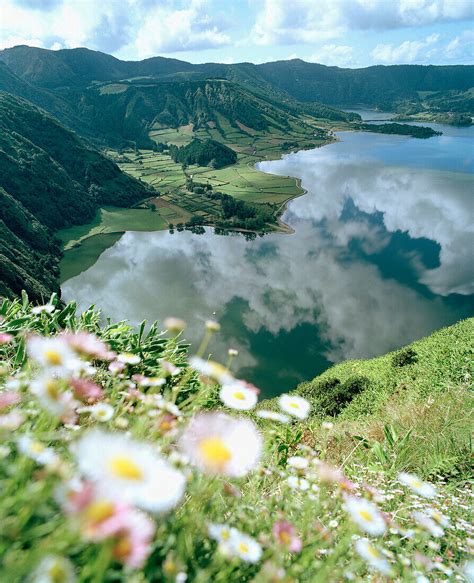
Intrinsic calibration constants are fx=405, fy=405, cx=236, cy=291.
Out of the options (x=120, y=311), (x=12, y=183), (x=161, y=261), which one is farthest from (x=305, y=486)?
(x=12, y=183)

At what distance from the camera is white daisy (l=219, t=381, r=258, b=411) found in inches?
76.2

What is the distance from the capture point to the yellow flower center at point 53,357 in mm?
1652

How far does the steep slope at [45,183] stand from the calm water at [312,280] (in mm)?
15969

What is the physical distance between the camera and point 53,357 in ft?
5.50

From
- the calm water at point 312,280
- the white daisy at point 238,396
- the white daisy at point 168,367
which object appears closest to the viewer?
the white daisy at point 238,396

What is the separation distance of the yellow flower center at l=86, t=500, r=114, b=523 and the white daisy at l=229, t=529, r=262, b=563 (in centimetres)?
73

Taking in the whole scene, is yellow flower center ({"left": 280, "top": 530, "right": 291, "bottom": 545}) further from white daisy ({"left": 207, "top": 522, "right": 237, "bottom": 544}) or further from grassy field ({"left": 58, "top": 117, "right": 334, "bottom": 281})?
grassy field ({"left": 58, "top": 117, "right": 334, "bottom": 281})

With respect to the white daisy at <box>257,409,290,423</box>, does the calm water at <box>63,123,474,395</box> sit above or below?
below

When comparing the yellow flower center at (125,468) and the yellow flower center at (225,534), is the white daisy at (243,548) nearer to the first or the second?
the yellow flower center at (225,534)

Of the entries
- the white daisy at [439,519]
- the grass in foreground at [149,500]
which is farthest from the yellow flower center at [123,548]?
the white daisy at [439,519]

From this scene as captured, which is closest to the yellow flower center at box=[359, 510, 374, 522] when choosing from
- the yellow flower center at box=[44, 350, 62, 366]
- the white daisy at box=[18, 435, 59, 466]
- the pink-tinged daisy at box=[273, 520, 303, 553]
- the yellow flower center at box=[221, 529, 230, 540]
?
the pink-tinged daisy at box=[273, 520, 303, 553]

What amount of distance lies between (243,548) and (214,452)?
1.60 feet

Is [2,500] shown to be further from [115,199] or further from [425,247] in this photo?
[115,199]

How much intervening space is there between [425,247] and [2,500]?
91.4m
